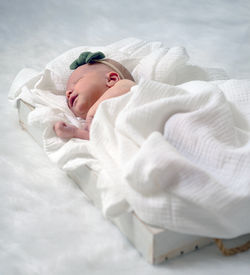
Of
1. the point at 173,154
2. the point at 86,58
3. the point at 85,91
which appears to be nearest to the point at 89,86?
the point at 85,91

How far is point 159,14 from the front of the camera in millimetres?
2881

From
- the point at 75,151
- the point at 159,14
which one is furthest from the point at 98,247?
the point at 159,14

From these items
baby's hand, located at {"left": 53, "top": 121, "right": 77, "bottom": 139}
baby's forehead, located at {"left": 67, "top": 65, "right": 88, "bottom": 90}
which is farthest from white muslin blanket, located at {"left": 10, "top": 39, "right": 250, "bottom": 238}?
baby's forehead, located at {"left": 67, "top": 65, "right": 88, "bottom": 90}

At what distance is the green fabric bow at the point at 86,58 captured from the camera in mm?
1683

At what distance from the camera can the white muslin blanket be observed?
3.52ft

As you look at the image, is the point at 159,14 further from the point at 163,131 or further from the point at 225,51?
the point at 163,131

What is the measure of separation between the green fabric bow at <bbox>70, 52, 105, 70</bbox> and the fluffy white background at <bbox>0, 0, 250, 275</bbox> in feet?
1.07

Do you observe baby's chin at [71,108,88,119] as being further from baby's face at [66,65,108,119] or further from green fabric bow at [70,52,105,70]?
green fabric bow at [70,52,105,70]

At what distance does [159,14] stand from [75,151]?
1776mm

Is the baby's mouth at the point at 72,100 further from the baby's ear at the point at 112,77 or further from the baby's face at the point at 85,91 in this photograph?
the baby's ear at the point at 112,77

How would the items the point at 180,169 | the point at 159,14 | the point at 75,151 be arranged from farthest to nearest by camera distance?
the point at 159,14, the point at 75,151, the point at 180,169

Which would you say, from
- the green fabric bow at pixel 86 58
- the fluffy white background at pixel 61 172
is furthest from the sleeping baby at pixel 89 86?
the fluffy white background at pixel 61 172

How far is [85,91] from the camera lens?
157 cm

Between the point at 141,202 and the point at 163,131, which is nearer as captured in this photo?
the point at 141,202
